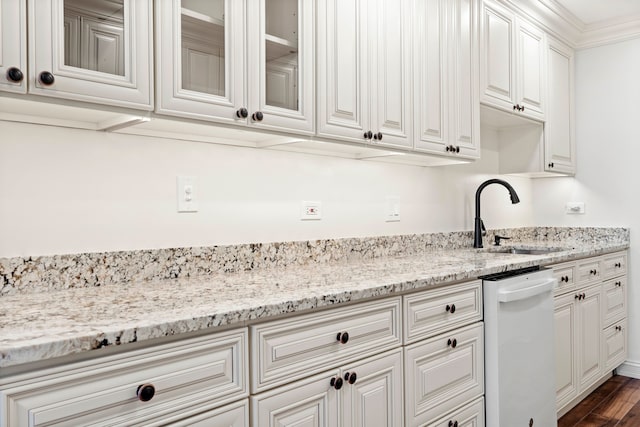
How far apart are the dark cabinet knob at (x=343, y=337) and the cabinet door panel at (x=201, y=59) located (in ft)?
2.31

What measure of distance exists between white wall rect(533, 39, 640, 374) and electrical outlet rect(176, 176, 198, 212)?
2839 mm

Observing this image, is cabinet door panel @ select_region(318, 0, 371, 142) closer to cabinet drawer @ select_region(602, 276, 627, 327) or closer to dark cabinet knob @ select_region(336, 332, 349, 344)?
dark cabinet knob @ select_region(336, 332, 349, 344)

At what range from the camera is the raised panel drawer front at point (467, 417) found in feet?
5.58

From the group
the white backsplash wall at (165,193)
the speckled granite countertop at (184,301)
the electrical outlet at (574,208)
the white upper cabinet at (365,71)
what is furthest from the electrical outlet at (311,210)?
the electrical outlet at (574,208)

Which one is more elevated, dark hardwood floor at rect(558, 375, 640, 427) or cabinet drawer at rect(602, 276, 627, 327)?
cabinet drawer at rect(602, 276, 627, 327)

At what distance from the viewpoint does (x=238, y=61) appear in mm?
1490

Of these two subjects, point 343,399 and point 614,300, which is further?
point 614,300

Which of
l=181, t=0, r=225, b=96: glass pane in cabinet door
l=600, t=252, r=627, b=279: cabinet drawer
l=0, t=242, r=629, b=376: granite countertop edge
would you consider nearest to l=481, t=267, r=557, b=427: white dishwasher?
l=0, t=242, r=629, b=376: granite countertop edge

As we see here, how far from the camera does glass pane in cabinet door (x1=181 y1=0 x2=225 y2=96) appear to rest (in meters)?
1.39

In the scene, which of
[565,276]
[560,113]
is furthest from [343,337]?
[560,113]

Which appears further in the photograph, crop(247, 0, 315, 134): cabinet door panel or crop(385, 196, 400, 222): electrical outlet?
crop(385, 196, 400, 222): electrical outlet

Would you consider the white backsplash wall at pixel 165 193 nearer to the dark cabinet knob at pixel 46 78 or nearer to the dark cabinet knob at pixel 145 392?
the dark cabinet knob at pixel 46 78

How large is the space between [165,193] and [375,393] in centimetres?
93

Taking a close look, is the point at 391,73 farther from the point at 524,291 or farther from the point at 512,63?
the point at 512,63
